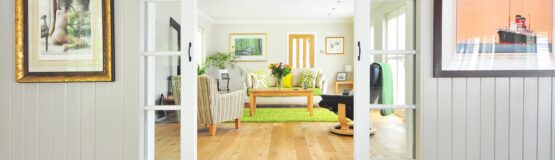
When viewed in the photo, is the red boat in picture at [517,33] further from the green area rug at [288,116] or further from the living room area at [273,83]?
the green area rug at [288,116]

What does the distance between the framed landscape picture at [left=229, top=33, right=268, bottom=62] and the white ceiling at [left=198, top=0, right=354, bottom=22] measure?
0.42m

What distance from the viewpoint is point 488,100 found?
93.2 inches

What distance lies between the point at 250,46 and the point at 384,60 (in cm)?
687

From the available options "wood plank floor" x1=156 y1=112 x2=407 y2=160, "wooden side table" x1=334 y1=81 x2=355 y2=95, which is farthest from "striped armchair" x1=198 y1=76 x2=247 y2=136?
"wooden side table" x1=334 y1=81 x2=355 y2=95

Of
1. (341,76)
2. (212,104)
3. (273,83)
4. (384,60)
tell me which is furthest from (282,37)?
(384,60)

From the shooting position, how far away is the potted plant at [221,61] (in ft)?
28.6

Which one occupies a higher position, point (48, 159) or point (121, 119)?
point (121, 119)

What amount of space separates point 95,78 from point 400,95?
1.99m

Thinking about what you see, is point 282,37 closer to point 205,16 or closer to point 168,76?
point 205,16

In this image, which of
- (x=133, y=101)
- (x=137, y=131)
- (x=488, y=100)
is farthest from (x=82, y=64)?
(x=488, y=100)

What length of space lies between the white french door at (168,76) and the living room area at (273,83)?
1cm

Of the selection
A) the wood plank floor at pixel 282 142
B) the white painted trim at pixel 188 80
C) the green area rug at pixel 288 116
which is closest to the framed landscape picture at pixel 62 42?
the white painted trim at pixel 188 80

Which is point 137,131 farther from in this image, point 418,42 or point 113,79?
point 418,42

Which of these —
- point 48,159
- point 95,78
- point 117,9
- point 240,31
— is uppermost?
point 240,31
